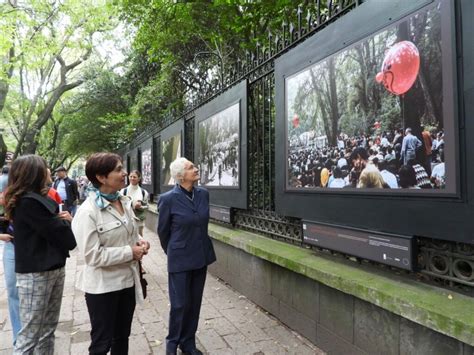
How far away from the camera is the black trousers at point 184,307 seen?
11.2 ft

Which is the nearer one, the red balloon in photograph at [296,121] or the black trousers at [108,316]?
the black trousers at [108,316]

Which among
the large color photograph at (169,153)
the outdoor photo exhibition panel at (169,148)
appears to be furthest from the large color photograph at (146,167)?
the large color photograph at (169,153)

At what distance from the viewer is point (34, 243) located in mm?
2760

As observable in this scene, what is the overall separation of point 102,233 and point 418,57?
2476mm

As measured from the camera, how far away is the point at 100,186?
2.70 metres

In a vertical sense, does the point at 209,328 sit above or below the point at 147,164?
below

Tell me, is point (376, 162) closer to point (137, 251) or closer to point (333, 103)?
point (333, 103)

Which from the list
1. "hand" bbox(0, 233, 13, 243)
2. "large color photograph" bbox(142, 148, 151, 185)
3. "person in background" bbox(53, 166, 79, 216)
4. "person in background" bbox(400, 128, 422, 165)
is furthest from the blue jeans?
"large color photograph" bbox(142, 148, 151, 185)

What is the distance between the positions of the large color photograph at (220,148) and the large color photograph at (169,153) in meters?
1.72

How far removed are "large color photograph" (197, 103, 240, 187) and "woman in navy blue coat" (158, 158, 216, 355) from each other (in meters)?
1.97

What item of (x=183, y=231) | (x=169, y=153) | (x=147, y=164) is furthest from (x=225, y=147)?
(x=147, y=164)

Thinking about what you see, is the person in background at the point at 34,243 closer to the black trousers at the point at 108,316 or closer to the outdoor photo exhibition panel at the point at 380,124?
the black trousers at the point at 108,316

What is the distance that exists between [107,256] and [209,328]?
2114 mm

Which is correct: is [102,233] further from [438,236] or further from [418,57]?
[418,57]
